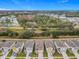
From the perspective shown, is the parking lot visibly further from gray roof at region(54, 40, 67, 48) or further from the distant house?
the distant house

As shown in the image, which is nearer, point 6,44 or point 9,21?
point 6,44

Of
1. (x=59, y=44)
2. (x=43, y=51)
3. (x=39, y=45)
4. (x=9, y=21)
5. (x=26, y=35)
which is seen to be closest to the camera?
(x=43, y=51)

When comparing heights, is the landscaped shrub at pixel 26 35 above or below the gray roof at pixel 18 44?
above

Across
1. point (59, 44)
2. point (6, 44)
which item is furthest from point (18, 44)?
point (59, 44)

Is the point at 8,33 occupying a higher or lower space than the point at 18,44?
higher

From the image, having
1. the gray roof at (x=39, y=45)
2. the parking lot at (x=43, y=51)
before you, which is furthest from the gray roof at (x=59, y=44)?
the gray roof at (x=39, y=45)

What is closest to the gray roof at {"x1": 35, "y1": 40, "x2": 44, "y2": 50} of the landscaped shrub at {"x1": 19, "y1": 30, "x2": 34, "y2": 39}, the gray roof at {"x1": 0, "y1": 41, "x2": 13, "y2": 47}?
the landscaped shrub at {"x1": 19, "y1": 30, "x2": 34, "y2": 39}

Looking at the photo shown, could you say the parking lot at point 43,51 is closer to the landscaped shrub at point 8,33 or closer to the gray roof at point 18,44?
the gray roof at point 18,44

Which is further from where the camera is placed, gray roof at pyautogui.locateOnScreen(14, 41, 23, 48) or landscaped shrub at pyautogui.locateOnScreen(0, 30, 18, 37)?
landscaped shrub at pyautogui.locateOnScreen(0, 30, 18, 37)

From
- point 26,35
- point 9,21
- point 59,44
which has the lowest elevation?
point 59,44

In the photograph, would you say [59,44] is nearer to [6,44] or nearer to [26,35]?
[26,35]

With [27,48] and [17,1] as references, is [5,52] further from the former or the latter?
[17,1]

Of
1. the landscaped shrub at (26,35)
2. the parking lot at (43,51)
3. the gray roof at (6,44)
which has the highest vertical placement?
the landscaped shrub at (26,35)

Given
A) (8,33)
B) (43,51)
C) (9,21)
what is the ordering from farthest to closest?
(9,21) → (8,33) → (43,51)
